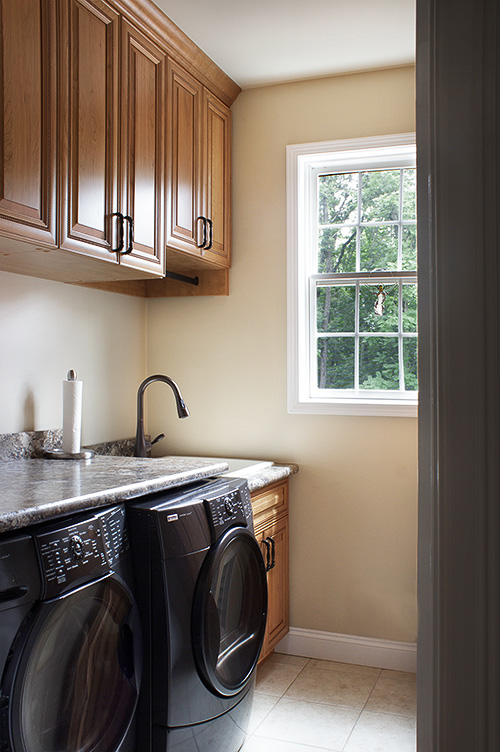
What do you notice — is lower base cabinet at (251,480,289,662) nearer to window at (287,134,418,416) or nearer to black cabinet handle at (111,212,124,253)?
window at (287,134,418,416)

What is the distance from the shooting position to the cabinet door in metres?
2.84

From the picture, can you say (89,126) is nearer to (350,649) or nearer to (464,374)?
(464,374)

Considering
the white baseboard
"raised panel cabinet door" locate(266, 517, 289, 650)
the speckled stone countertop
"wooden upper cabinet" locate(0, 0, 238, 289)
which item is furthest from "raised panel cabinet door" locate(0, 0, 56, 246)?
the white baseboard

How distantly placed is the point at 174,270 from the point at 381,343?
1.12 m

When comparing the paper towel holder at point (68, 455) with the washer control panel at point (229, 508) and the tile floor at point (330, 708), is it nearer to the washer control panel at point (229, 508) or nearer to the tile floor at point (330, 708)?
the washer control panel at point (229, 508)

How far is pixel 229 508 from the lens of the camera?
2.16 meters

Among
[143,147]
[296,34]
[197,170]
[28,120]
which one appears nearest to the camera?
[28,120]

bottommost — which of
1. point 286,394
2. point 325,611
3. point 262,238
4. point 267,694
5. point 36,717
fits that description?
point 267,694

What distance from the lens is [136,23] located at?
2.42 metres

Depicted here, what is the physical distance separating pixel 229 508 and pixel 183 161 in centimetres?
156

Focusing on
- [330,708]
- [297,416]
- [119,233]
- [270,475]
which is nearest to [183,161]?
[119,233]

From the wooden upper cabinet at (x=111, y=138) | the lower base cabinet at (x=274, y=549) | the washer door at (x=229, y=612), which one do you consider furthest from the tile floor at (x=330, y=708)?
the wooden upper cabinet at (x=111, y=138)

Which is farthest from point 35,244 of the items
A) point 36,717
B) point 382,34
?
point 382,34

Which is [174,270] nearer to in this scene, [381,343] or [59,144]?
[381,343]
